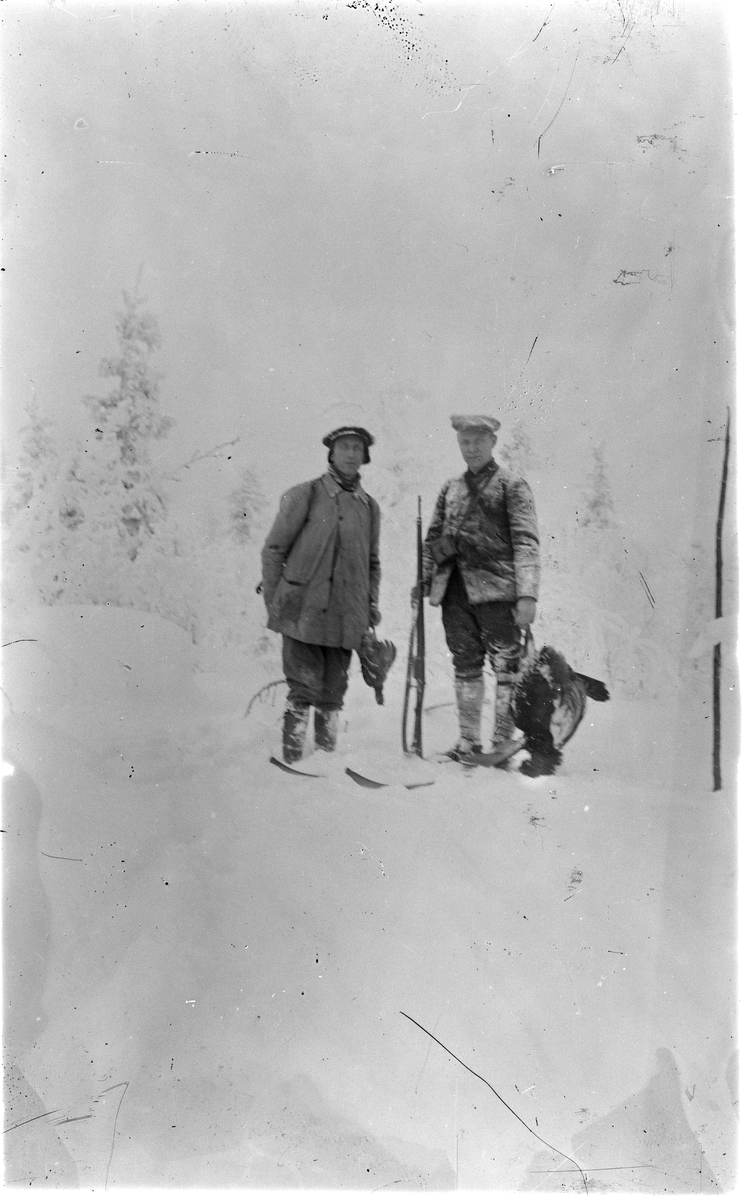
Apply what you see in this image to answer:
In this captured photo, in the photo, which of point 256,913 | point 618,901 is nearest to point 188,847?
point 256,913

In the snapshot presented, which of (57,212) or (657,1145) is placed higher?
(57,212)

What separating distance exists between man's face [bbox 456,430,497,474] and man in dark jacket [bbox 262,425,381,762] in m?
0.25

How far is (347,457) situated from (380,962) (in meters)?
1.35

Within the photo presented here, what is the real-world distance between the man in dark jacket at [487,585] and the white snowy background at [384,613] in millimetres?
62

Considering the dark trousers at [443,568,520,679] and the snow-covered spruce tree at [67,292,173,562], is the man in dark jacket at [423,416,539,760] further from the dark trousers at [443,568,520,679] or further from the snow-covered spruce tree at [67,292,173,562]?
the snow-covered spruce tree at [67,292,173,562]

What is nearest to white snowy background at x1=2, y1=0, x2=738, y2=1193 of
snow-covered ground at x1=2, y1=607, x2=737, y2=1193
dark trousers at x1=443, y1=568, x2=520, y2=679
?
snow-covered ground at x1=2, y1=607, x2=737, y2=1193

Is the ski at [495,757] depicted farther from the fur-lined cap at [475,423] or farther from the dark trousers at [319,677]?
the fur-lined cap at [475,423]

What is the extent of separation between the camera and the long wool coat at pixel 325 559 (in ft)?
6.55

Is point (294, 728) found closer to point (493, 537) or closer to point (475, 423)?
point (493, 537)

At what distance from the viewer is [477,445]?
6.54 feet

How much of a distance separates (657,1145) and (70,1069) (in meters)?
1.57

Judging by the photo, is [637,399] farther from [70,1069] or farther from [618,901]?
[70,1069]

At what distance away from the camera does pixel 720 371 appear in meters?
2.02

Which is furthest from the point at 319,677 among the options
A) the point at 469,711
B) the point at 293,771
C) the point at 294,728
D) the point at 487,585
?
the point at 487,585
